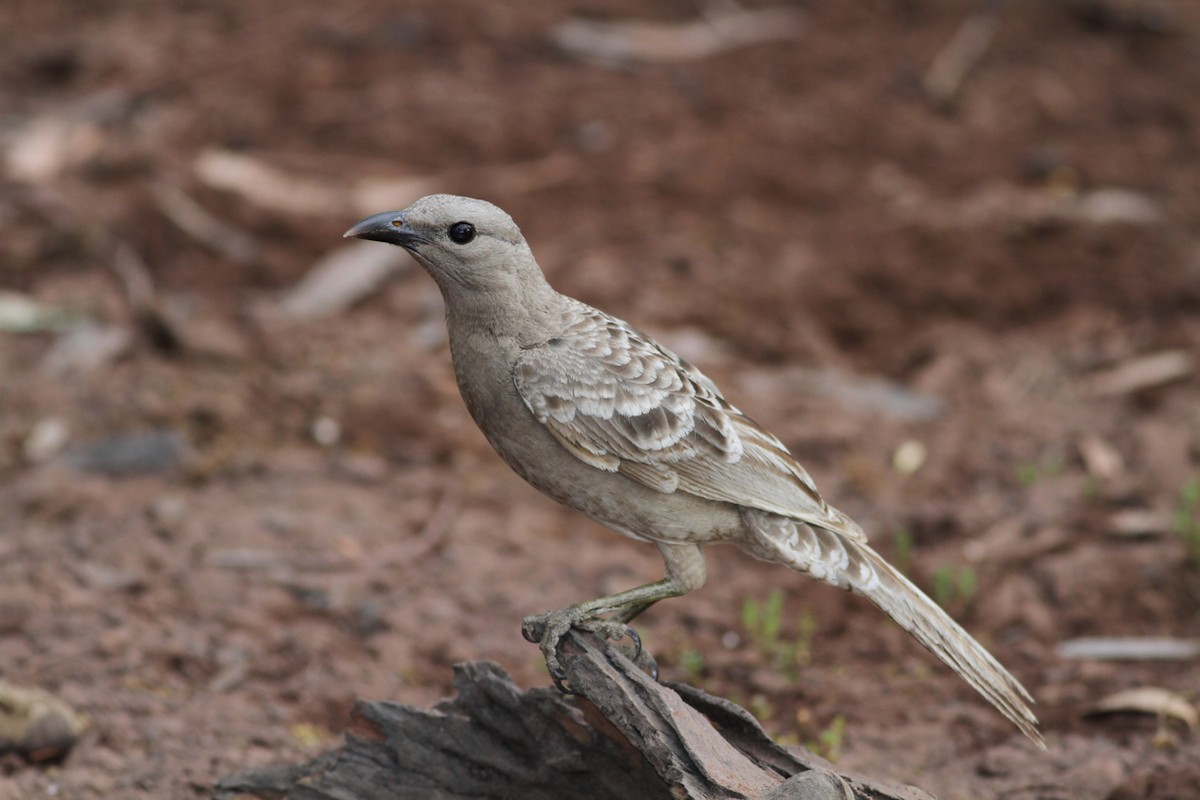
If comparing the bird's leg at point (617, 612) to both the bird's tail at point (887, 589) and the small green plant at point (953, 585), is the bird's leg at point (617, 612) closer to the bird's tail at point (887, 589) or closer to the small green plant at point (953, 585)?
the bird's tail at point (887, 589)

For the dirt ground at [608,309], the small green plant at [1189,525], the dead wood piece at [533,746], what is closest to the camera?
the dead wood piece at [533,746]

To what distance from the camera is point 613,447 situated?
4.28 meters

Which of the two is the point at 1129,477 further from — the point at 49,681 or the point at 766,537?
the point at 49,681

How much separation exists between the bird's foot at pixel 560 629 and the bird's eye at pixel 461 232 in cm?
126

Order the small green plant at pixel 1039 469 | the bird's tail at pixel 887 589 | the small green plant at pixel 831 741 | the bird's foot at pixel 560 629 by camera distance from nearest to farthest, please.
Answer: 1. the bird's foot at pixel 560 629
2. the bird's tail at pixel 887 589
3. the small green plant at pixel 831 741
4. the small green plant at pixel 1039 469

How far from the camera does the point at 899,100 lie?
11500 millimetres

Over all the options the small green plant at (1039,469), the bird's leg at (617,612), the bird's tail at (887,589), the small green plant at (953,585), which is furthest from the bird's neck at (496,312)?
the small green plant at (1039,469)

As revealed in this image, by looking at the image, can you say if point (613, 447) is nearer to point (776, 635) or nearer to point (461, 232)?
point (461, 232)

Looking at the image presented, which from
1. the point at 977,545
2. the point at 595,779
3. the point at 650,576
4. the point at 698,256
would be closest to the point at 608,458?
the point at 595,779

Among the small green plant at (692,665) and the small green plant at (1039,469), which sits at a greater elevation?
the small green plant at (692,665)

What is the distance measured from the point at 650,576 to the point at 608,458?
7.41 feet

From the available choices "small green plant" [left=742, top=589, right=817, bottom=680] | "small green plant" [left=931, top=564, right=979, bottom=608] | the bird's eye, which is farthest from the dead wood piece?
"small green plant" [left=931, top=564, right=979, bottom=608]

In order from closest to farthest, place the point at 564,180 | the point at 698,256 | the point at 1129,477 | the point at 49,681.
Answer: the point at 49,681, the point at 1129,477, the point at 698,256, the point at 564,180

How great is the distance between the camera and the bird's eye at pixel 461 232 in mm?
4305
